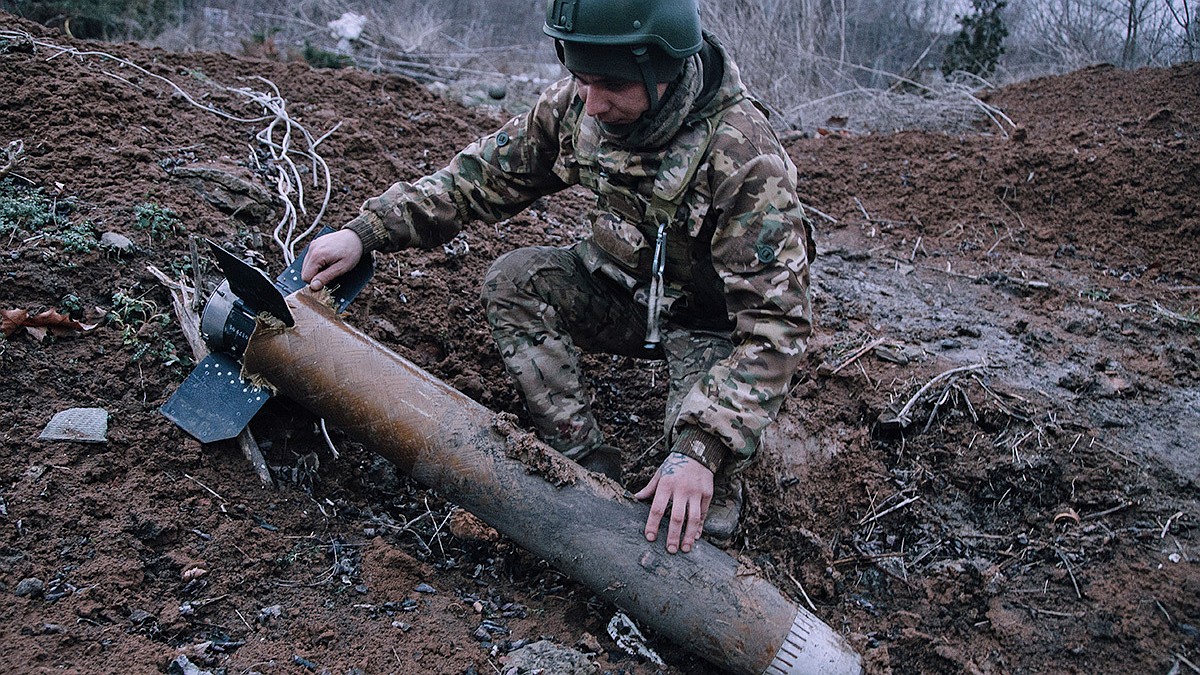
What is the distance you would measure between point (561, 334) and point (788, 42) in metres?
6.41

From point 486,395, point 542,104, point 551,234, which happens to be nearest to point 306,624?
point 486,395

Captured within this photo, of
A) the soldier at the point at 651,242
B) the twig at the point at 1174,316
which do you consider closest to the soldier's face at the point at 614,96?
the soldier at the point at 651,242

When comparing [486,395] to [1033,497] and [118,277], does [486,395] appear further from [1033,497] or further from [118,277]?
[1033,497]

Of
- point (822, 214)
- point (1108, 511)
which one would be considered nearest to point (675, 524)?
point (1108, 511)

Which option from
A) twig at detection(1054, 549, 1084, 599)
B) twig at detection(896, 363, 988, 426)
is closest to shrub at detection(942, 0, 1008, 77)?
twig at detection(896, 363, 988, 426)

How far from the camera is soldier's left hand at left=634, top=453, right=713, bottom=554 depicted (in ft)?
7.36

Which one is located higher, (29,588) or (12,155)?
(12,155)

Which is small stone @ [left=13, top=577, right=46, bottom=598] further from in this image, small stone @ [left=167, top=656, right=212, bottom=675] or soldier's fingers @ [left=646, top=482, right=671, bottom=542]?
soldier's fingers @ [left=646, top=482, right=671, bottom=542]

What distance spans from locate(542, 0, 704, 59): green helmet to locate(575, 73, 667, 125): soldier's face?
0.12 m

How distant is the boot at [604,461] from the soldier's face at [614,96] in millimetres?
1056

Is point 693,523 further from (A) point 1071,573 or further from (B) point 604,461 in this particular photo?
(A) point 1071,573

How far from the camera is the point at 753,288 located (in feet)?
7.74

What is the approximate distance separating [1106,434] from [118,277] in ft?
10.8

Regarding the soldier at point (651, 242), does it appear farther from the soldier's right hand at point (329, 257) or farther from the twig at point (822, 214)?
the twig at point (822, 214)
